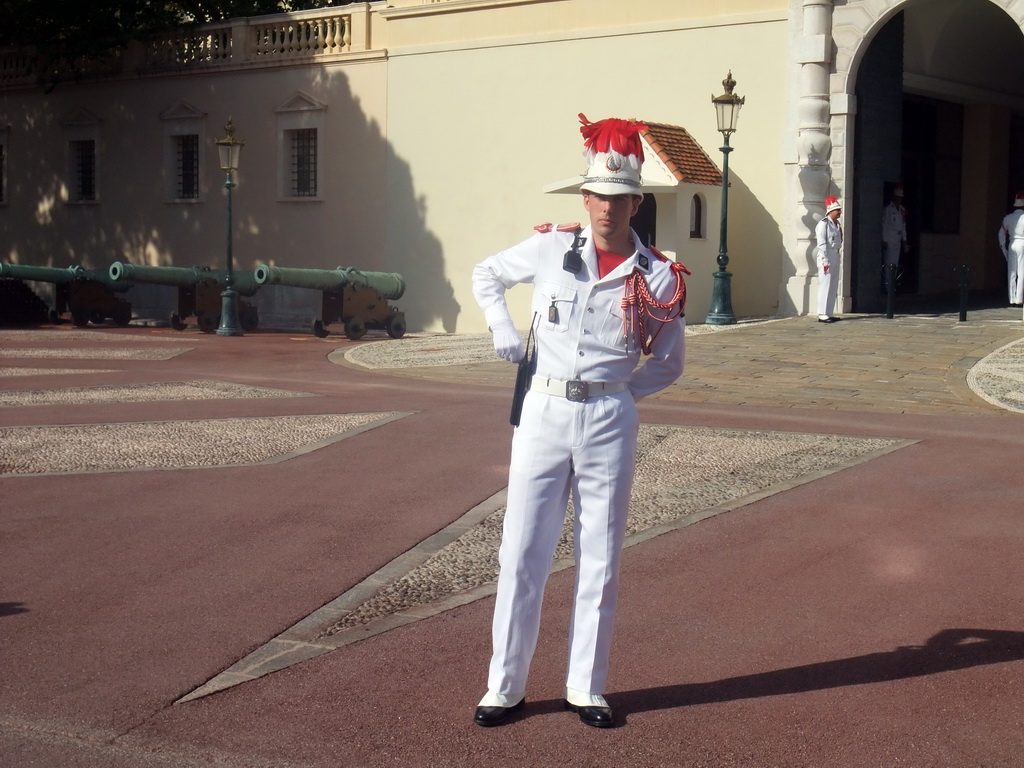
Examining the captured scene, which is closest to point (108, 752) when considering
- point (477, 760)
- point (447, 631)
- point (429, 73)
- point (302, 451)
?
point (477, 760)

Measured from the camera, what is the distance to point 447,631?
17.8 feet

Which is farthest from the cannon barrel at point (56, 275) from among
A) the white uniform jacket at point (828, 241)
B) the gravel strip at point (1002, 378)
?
the gravel strip at point (1002, 378)

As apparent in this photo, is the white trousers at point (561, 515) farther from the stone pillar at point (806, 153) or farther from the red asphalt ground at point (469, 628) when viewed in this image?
the stone pillar at point (806, 153)

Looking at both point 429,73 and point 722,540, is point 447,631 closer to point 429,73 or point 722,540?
point 722,540

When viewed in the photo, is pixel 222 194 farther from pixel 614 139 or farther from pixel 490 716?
pixel 490 716

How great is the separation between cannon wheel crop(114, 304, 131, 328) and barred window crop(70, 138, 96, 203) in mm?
7323

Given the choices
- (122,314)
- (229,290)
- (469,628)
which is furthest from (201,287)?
(469,628)

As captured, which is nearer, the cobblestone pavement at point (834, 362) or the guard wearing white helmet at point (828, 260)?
the cobblestone pavement at point (834, 362)

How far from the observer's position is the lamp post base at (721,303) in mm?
21250

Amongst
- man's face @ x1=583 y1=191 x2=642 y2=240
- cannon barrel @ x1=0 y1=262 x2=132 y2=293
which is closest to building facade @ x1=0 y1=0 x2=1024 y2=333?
cannon barrel @ x1=0 y1=262 x2=132 y2=293

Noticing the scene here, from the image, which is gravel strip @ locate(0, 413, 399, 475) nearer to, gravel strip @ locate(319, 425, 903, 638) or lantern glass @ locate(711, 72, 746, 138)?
gravel strip @ locate(319, 425, 903, 638)

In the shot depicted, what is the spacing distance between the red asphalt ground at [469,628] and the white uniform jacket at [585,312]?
3.82 feet

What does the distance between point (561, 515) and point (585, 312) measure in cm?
69

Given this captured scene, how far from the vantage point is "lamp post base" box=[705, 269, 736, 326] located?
69.7 feet
